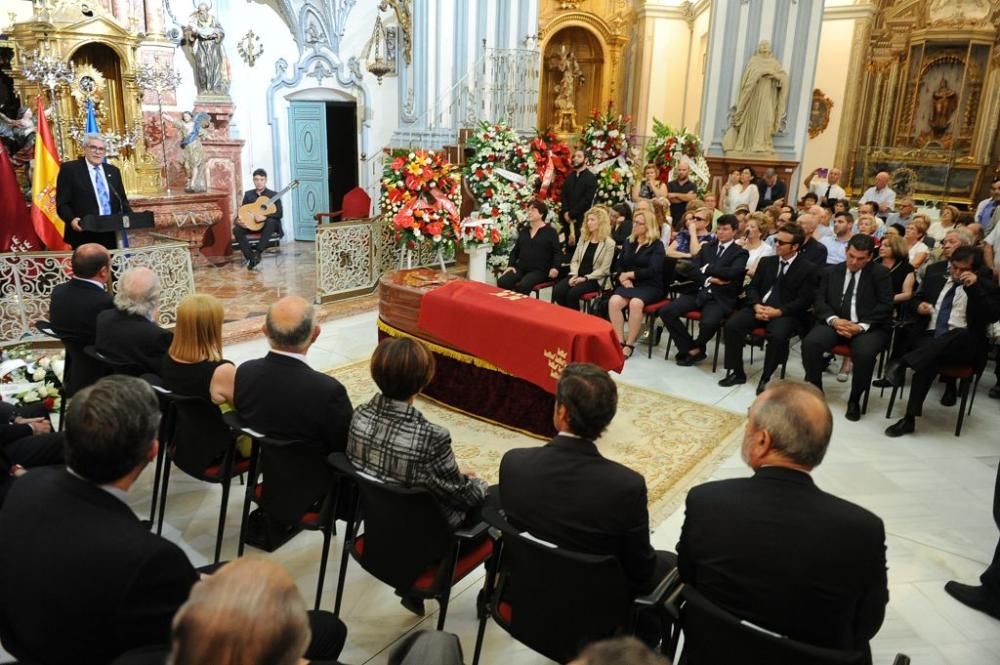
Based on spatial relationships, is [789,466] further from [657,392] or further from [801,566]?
[657,392]

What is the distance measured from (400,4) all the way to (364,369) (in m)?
7.17

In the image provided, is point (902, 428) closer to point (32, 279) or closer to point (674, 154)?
point (674, 154)

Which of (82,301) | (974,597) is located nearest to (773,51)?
(974,597)

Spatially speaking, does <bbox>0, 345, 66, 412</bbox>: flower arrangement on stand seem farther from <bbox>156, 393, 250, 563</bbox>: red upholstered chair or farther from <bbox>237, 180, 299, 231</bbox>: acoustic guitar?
<bbox>237, 180, 299, 231</bbox>: acoustic guitar

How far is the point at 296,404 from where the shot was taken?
287 cm

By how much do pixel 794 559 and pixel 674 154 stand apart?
879 cm

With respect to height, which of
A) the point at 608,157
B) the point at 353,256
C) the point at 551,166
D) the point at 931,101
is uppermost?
the point at 931,101

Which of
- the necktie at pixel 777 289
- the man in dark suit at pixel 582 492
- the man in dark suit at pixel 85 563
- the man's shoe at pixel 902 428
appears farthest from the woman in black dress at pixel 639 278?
the man in dark suit at pixel 85 563

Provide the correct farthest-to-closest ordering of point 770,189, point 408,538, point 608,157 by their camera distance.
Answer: point 770,189, point 608,157, point 408,538

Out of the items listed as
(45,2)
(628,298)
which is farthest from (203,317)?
(45,2)

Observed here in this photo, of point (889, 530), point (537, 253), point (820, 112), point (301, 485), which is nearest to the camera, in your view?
point (301, 485)

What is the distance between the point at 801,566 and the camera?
→ 190 cm

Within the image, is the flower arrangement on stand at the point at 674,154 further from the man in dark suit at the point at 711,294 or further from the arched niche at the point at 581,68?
the arched niche at the point at 581,68

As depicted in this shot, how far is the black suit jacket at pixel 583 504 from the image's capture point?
2.18 metres
